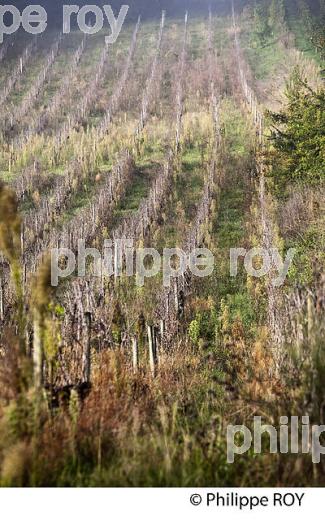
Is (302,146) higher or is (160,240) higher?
(302,146)

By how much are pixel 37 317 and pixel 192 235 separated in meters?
10.8

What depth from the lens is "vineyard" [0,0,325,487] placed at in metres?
3.00

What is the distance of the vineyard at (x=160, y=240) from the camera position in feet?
9.85

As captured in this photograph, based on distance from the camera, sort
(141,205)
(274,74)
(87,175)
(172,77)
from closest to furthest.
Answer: (141,205) → (87,175) → (274,74) → (172,77)

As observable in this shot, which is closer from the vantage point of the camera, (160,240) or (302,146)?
(160,240)

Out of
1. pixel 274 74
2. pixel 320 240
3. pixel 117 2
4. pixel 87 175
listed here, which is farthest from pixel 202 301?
pixel 117 2

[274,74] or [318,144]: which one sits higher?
[274,74]

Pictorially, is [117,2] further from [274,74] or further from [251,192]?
[251,192]

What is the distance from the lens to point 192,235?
13.5m

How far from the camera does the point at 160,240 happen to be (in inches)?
563

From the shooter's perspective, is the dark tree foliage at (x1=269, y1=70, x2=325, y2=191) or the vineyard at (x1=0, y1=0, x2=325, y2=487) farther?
the dark tree foliage at (x1=269, y1=70, x2=325, y2=191)

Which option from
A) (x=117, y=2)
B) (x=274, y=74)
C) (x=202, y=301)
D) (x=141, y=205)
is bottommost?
(x=202, y=301)

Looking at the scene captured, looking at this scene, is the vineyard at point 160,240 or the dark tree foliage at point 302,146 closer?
the vineyard at point 160,240
